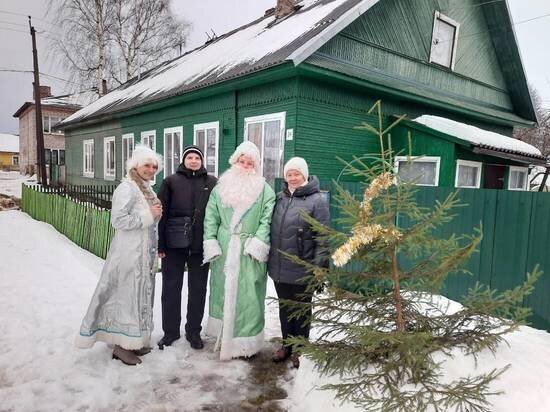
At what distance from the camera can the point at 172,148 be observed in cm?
1183

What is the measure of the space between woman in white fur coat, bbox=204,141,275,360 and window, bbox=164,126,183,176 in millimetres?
8324

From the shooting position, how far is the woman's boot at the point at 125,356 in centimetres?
324

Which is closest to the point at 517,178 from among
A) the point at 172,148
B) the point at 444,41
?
the point at 444,41

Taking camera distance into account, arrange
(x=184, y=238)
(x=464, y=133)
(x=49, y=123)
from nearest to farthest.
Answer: (x=184, y=238) < (x=464, y=133) < (x=49, y=123)

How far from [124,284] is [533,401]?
9.77ft

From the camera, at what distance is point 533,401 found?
2141 millimetres

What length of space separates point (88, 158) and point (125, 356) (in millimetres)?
17478

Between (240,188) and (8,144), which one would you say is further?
(8,144)

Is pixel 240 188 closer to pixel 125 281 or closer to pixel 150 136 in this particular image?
pixel 125 281

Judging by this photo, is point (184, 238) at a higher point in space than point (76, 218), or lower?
higher

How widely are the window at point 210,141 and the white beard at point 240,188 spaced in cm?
667

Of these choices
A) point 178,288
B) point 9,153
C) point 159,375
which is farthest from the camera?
point 9,153

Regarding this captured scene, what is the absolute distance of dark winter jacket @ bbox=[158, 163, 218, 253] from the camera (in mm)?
3500

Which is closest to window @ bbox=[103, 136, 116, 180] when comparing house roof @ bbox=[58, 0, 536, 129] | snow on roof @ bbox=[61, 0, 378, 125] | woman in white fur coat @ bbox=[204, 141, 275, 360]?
house roof @ bbox=[58, 0, 536, 129]
